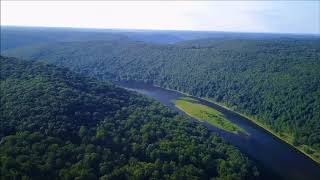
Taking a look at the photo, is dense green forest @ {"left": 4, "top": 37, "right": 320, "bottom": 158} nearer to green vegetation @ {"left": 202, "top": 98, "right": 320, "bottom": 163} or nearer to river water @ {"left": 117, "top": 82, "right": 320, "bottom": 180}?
green vegetation @ {"left": 202, "top": 98, "right": 320, "bottom": 163}

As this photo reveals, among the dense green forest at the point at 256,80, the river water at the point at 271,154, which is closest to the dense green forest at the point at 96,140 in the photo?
the river water at the point at 271,154

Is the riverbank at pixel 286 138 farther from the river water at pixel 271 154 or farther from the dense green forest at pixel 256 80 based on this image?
the river water at pixel 271 154

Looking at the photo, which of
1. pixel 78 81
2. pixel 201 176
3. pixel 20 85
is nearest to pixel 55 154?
pixel 201 176

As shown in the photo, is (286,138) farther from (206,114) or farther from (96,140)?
(96,140)

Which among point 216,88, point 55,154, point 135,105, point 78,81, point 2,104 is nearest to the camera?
point 55,154

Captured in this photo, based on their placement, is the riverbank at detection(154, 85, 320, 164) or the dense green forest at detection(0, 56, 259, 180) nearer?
the dense green forest at detection(0, 56, 259, 180)


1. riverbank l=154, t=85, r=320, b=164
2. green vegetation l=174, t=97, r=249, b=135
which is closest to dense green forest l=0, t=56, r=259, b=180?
green vegetation l=174, t=97, r=249, b=135

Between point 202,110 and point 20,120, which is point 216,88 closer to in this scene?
point 202,110
